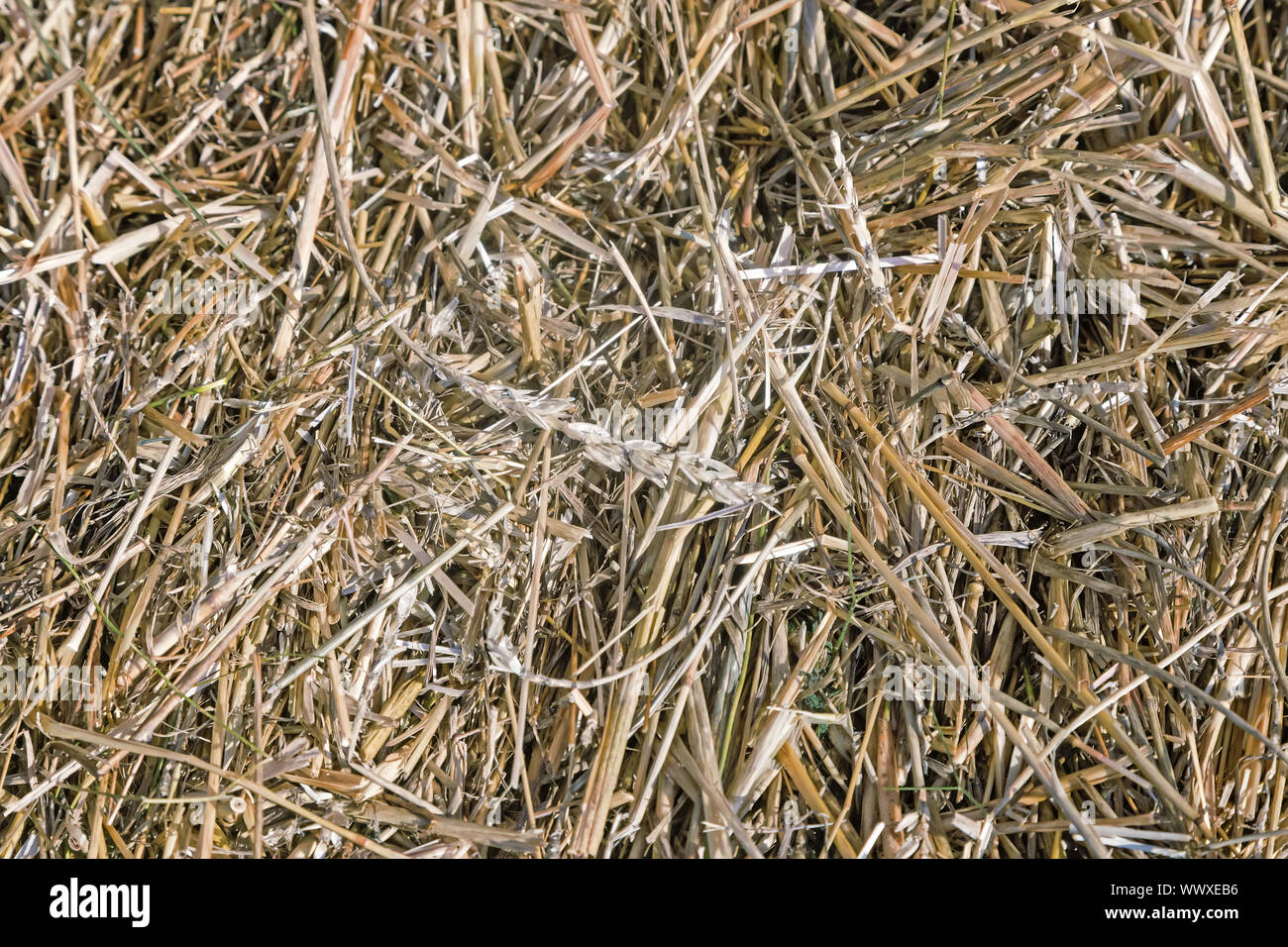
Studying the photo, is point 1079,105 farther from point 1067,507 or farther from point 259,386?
point 259,386

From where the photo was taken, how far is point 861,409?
839 millimetres

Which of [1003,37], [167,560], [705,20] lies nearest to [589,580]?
[167,560]

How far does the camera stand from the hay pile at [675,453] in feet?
2.64

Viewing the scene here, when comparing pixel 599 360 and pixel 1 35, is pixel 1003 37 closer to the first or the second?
pixel 599 360

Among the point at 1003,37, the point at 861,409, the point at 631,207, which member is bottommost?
the point at 861,409

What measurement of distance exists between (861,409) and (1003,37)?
1.49 ft

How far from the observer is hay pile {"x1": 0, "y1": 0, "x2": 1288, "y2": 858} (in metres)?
0.80

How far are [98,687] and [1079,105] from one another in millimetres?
1211

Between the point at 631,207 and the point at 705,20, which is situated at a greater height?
the point at 705,20

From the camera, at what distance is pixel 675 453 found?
2.62 feet

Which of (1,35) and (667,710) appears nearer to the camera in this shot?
(667,710)

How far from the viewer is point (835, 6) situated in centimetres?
89
